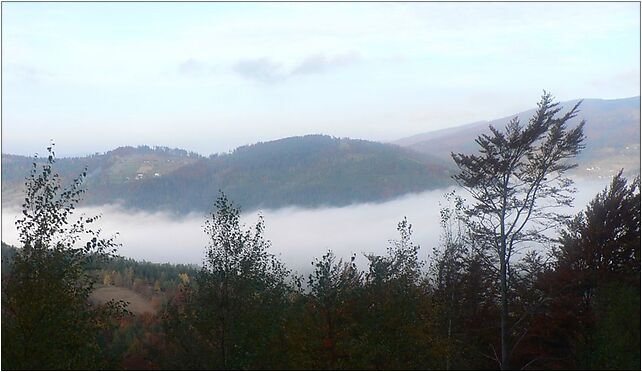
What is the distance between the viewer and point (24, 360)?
1119 cm

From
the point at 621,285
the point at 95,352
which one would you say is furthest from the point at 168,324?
the point at 621,285

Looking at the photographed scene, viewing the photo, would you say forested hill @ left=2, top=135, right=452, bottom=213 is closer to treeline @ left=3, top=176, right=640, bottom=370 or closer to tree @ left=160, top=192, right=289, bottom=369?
treeline @ left=3, top=176, right=640, bottom=370

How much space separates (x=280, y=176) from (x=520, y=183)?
11307 centimetres

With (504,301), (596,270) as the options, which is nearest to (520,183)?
(504,301)

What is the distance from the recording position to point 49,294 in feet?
38.4

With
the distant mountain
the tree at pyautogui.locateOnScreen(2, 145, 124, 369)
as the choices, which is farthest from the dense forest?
the distant mountain

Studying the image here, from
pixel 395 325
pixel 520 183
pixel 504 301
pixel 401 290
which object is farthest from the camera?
pixel 520 183

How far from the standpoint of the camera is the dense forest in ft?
41.4

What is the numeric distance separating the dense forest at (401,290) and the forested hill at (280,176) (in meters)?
96.1

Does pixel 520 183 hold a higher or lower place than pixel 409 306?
higher

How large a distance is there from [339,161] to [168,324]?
12149 cm

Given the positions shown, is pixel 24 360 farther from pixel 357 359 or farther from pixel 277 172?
pixel 277 172

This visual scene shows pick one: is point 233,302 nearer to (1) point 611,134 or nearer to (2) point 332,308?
(2) point 332,308

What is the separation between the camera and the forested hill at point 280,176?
408 ft
